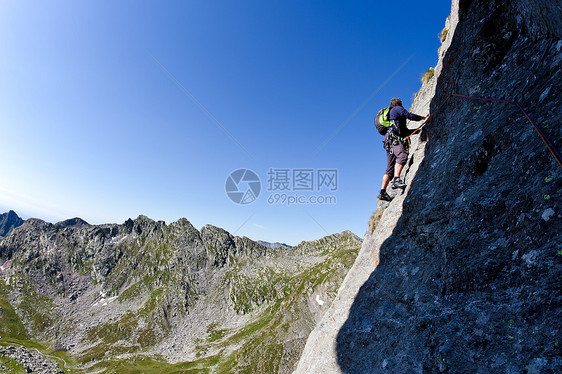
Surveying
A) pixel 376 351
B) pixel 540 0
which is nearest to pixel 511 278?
pixel 376 351

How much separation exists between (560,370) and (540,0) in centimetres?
1028

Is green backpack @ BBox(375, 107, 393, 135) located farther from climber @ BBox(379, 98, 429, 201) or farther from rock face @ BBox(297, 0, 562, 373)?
rock face @ BBox(297, 0, 562, 373)

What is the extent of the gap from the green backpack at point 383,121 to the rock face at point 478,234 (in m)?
2.52

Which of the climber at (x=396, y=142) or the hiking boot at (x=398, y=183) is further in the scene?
the hiking boot at (x=398, y=183)

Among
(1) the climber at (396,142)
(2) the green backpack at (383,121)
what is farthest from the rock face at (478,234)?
(2) the green backpack at (383,121)

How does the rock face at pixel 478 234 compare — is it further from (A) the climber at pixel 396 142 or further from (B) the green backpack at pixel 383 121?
(B) the green backpack at pixel 383 121

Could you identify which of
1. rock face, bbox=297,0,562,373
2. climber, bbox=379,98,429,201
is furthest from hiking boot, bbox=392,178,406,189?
rock face, bbox=297,0,562,373

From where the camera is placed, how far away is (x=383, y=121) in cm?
1457

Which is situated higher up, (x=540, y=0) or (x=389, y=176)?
(x=540, y=0)

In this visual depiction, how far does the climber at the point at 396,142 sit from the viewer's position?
13.6 m

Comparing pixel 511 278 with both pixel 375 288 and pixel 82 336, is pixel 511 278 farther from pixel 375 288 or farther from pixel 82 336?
pixel 82 336

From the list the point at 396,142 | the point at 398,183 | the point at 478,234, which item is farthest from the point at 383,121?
the point at 478,234

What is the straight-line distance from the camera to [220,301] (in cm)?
19962

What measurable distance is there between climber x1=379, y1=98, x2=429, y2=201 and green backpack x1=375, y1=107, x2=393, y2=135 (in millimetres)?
288
